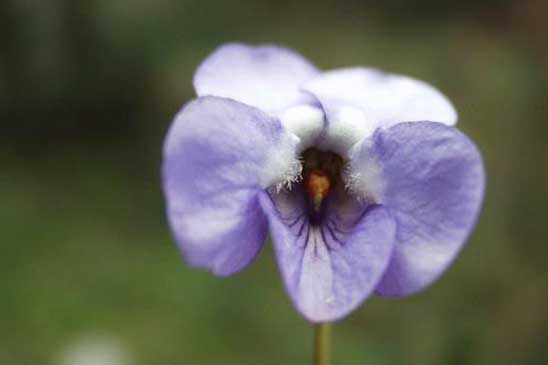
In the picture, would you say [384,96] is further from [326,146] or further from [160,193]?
[160,193]

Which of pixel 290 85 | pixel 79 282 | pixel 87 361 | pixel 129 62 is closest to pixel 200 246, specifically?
pixel 290 85

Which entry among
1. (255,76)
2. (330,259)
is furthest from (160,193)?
(330,259)

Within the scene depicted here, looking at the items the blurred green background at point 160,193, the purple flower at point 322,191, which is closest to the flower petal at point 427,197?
the purple flower at point 322,191

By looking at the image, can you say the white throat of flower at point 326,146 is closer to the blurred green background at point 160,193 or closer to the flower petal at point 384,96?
the flower petal at point 384,96

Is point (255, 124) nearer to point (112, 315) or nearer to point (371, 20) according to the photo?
point (112, 315)

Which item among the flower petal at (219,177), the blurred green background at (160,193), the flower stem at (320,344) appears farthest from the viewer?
the blurred green background at (160,193)
